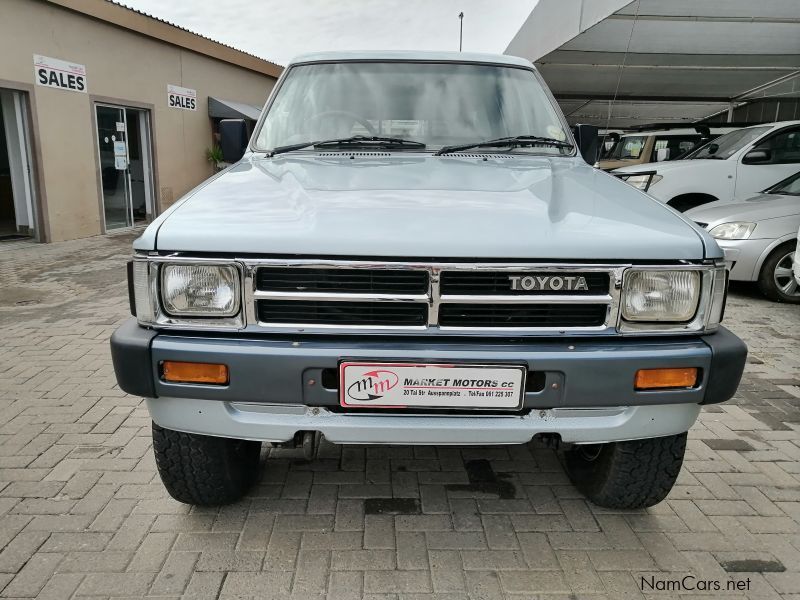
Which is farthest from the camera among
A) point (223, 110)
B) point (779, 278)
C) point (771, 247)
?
point (223, 110)

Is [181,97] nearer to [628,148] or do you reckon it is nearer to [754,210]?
[628,148]

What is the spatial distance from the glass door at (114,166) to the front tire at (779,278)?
10775mm

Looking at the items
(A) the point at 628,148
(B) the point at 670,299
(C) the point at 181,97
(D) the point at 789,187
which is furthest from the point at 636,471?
(C) the point at 181,97

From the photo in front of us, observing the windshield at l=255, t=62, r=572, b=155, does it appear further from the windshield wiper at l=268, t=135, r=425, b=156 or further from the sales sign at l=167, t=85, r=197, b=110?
the sales sign at l=167, t=85, r=197, b=110

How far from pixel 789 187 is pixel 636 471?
6.30 meters

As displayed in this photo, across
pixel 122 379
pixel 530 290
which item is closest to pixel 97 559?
pixel 122 379

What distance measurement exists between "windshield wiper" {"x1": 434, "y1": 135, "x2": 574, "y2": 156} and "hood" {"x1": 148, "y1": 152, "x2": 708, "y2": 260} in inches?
14.2

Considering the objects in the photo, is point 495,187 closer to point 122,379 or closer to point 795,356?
point 122,379

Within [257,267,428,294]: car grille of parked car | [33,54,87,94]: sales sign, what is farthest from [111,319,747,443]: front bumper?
[33,54,87,94]: sales sign

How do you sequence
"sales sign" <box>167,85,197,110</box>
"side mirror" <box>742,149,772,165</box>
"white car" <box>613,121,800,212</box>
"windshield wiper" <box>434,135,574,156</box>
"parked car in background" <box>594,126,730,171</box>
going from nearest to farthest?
"windshield wiper" <box>434,135,574,156</box> < "side mirror" <box>742,149,772,165</box> < "white car" <box>613,121,800,212</box> < "parked car in background" <box>594,126,730,171</box> < "sales sign" <box>167,85,197,110</box>

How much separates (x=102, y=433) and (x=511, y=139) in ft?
8.68

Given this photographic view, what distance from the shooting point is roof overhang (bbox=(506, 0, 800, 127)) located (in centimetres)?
1095

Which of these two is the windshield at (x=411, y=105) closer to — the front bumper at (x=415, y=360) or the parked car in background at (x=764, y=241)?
the front bumper at (x=415, y=360)

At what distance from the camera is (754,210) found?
6.54 meters
